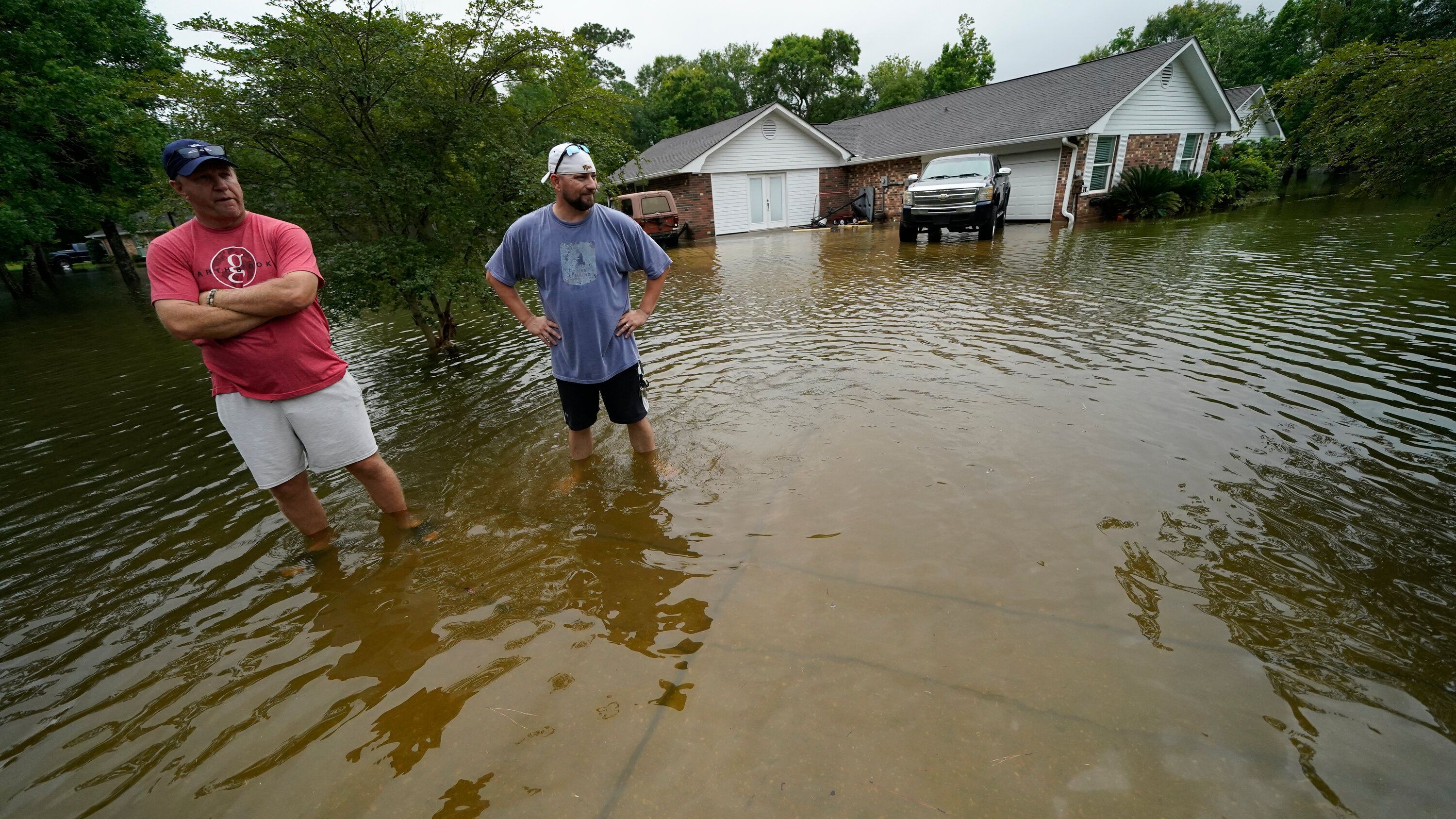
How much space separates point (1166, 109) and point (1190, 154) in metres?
2.70

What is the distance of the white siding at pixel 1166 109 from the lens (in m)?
17.7

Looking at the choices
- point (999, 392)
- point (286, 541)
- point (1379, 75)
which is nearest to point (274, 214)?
point (286, 541)

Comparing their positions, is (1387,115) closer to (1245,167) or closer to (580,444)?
(580,444)

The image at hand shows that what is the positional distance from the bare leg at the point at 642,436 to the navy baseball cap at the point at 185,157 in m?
2.19

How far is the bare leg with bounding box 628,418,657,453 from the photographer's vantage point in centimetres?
356

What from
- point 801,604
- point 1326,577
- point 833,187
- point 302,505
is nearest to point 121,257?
point 833,187

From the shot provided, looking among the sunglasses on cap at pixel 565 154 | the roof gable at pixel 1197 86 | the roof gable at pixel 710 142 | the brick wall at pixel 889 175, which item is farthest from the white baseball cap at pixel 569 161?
the brick wall at pixel 889 175

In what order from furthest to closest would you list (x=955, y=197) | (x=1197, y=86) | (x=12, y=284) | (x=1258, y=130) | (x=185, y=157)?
1. (x=1258, y=130)
2. (x=1197, y=86)
3. (x=12, y=284)
4. (x=955, y=197)
5. (x=185, y=157)

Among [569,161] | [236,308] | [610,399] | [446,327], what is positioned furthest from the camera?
[446,327]

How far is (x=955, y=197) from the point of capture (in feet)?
42.8

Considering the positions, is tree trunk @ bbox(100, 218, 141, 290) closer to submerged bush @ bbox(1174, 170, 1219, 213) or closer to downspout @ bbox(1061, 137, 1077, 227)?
downspout @ bbox(1061, 137, 1077, 227)

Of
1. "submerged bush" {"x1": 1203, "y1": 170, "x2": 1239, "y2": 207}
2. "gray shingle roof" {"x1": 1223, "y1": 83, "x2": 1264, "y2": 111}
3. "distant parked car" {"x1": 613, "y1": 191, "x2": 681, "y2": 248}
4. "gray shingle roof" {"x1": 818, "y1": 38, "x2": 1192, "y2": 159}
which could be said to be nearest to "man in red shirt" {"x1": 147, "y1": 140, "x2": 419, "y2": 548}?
"distant parked car" {"x1": 613, "y1": 191, "x2": 681, "y2": 248}

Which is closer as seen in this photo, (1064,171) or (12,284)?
(12,284)

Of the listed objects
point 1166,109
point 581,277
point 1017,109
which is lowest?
point 581,277
